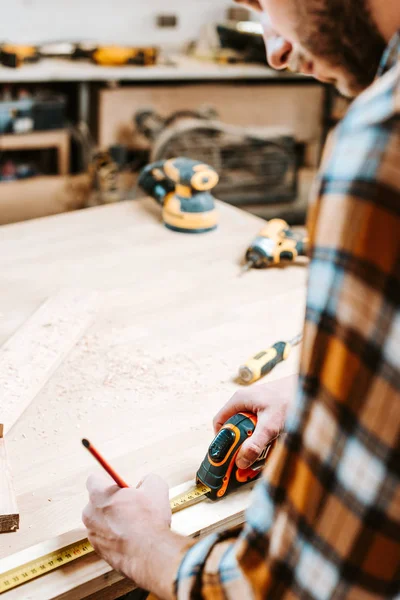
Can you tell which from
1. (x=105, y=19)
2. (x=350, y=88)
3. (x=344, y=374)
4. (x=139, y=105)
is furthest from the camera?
(x=105, y=19)

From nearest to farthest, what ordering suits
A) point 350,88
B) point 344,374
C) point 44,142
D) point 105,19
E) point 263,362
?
point 344,374, point 350,88, point 263,362, point 44,142, point 105,19

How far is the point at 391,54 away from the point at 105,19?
324cm

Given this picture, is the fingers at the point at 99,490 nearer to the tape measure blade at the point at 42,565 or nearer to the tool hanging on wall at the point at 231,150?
the tape measure blade at the point at 42,565

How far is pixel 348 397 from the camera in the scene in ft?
1.66

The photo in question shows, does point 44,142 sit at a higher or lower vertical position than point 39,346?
lower

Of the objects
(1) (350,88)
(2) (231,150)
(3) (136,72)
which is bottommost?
(2) (231,150)

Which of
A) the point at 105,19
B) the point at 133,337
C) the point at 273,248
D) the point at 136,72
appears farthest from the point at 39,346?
the point at 105,19

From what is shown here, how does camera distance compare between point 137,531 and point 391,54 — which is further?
point 137,531

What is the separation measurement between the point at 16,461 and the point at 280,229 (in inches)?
38.2

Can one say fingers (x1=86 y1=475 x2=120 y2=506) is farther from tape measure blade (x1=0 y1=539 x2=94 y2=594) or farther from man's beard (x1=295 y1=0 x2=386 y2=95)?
man's beard (x1=295 y1=0 x2=386 y2=95)

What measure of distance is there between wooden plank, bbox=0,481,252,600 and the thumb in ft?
0.23

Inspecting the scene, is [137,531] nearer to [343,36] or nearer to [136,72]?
[343,36]

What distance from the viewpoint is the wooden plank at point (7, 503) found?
81 cm

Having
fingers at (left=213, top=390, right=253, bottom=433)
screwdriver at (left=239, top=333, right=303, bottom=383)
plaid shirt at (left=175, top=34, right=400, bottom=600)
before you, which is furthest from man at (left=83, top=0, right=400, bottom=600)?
screwdriver at (left=239, top=333, right=303, bottom=383)
